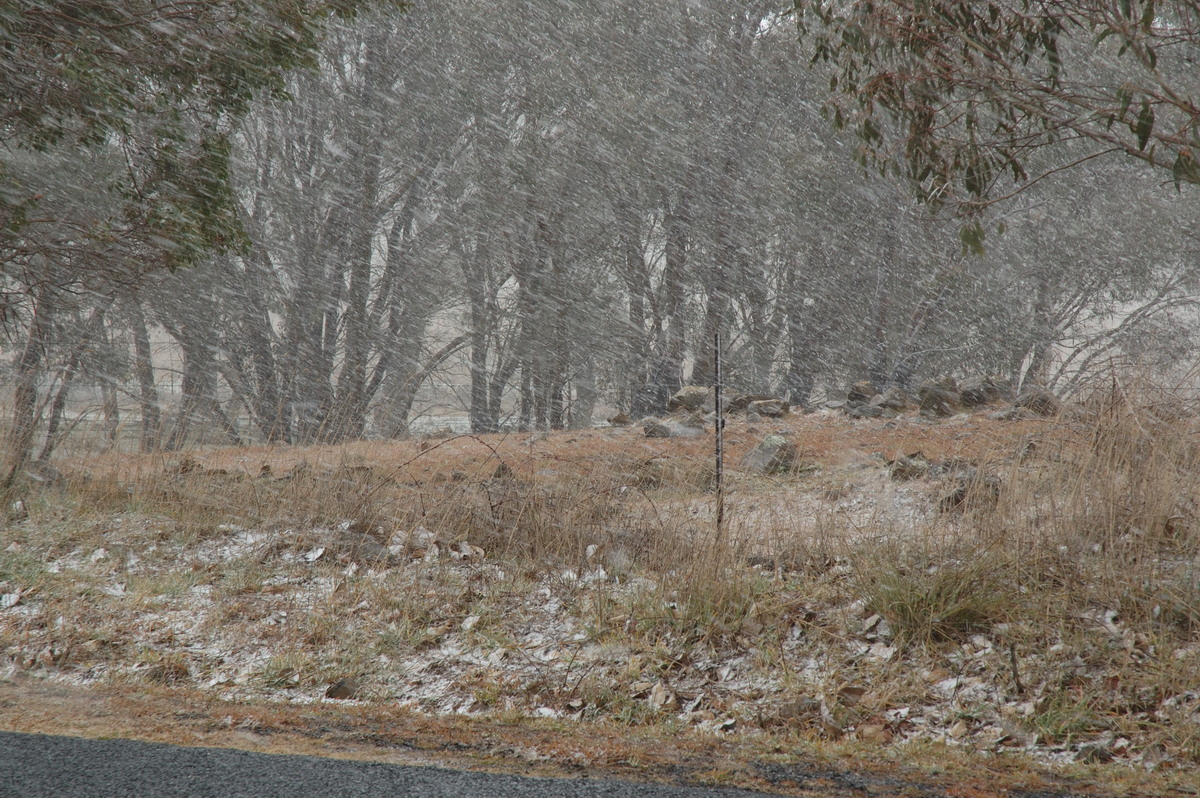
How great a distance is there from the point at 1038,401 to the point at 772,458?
10.6 ft

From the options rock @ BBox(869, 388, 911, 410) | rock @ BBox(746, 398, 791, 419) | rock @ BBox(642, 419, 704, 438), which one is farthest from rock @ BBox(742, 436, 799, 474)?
rock @ BBox(869, 388, 911, 410)

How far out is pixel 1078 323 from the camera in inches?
677

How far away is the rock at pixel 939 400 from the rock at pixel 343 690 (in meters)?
9.40

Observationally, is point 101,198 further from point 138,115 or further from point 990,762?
point 990,762

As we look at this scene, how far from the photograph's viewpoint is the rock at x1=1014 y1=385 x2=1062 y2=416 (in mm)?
8617

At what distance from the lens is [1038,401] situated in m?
8.98

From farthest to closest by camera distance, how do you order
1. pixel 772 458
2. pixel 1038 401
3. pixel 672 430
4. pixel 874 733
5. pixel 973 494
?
1. pixel 672 430
2. pixel 1038 401
3. pixel 772 458
4. pixel 973 494
5. pixel 874 733

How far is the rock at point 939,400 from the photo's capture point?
11242 mm

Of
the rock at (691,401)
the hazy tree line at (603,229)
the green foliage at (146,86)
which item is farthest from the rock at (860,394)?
the green foliage at (146,86)

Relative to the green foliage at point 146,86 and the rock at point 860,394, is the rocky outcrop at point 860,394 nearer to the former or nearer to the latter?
the rock at point 860,394

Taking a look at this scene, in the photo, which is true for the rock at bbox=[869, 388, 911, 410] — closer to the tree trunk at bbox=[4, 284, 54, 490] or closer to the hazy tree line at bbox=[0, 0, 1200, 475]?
the hazy tree line at bbox=[0, 0, 1200, 475]

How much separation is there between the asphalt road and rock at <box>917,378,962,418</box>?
981 centimetres

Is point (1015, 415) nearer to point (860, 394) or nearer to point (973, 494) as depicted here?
point (860, 394)

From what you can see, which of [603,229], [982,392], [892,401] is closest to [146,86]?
[892,401]
